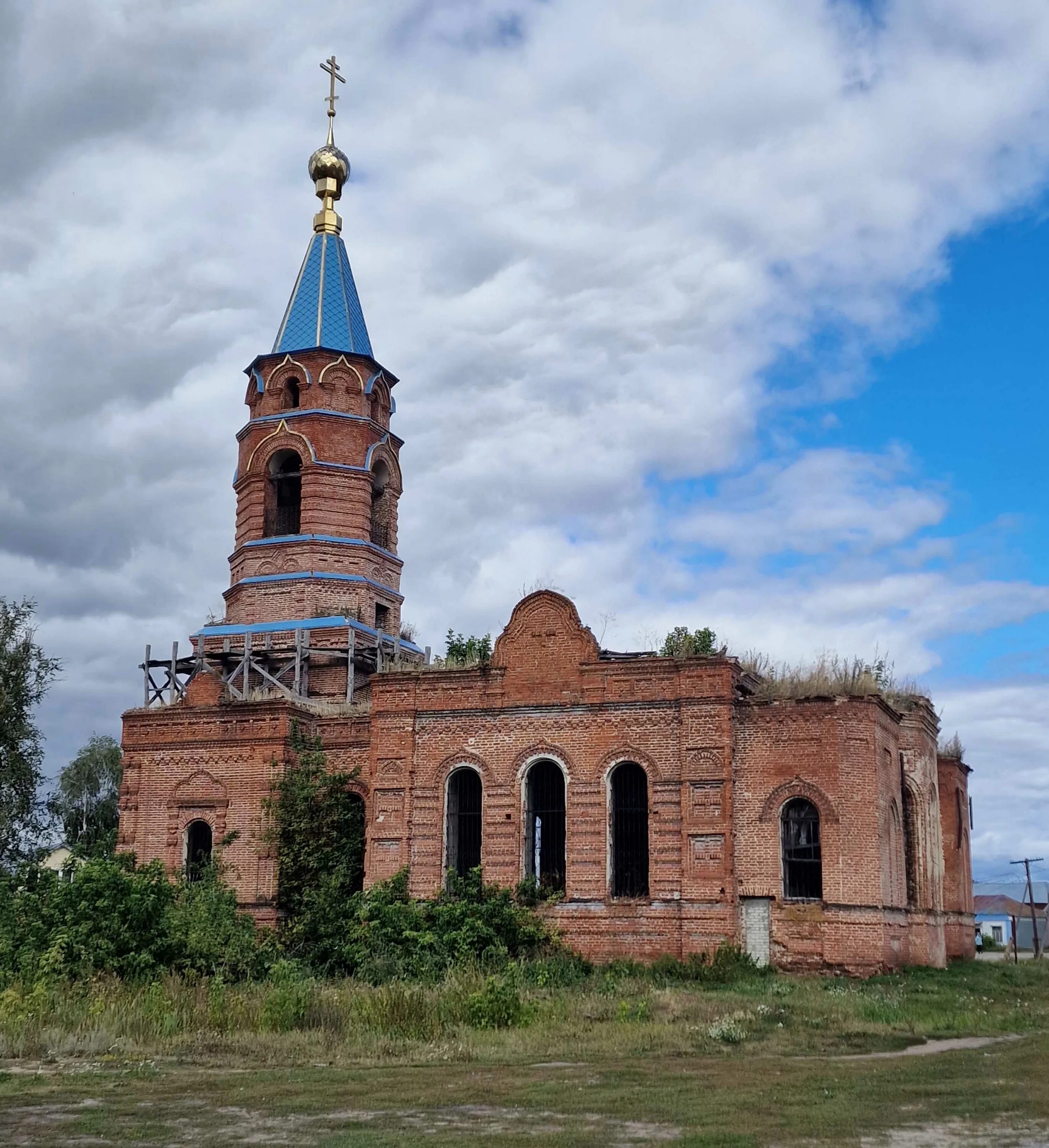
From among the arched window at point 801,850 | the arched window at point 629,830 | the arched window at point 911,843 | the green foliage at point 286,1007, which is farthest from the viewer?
the arched window at point 911,843

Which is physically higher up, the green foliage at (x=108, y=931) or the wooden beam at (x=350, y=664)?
the wooden beam at (x=350, y=664)

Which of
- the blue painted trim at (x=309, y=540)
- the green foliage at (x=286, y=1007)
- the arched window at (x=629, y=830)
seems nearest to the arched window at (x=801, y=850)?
the arched window at (x=629, y=830)

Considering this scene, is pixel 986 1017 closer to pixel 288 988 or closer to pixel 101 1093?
pixel 288 988

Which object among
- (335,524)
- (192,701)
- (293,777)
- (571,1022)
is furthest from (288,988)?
(335,524)

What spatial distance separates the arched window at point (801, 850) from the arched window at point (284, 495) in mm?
14066

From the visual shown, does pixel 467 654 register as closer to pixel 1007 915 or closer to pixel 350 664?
pixel 350 664

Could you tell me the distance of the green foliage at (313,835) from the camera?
78.7 ft

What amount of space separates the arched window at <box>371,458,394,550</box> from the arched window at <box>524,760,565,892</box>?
9.67 m

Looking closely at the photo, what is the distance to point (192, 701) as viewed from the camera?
86.0 feet

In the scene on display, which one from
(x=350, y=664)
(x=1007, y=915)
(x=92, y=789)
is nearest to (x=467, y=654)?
(x=350, y=664)

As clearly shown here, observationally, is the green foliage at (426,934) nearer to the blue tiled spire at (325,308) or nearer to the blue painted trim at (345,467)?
the blue painted trim at (345,467)

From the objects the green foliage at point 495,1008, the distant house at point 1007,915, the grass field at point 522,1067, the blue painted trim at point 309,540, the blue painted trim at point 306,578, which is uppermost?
the blue painted trim at point 309,540

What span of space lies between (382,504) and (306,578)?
Result: 3.33 meters

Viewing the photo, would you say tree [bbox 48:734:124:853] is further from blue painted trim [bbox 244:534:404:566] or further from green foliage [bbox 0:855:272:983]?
green foliage [bbox 0:855:272:983]
